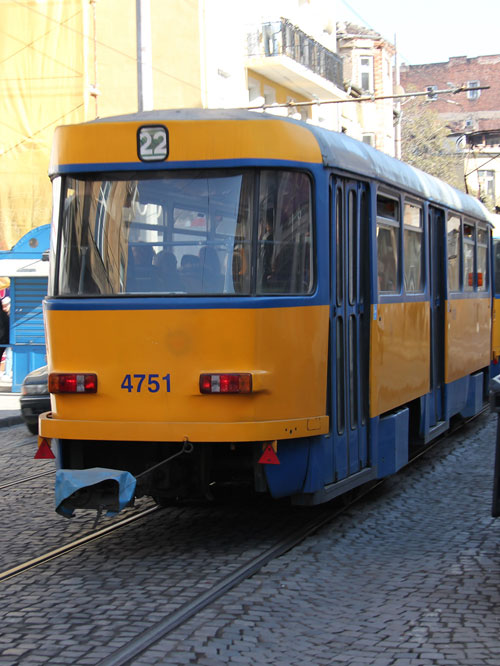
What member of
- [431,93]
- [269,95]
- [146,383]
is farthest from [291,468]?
[269,95]

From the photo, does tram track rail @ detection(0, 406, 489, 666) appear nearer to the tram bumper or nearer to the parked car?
the tram bumper

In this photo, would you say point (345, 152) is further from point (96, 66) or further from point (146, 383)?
point (96, 66)

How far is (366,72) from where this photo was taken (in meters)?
49.8

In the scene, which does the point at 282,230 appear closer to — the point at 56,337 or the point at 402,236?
the point at 56,337

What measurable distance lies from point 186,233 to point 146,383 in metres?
0.98

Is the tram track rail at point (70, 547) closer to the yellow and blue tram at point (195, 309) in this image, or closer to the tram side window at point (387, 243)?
the yellow and blue tram at point (195, 309)

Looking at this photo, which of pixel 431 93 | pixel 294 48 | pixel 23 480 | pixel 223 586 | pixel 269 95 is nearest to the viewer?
pixel 223 586

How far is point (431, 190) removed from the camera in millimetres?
10812

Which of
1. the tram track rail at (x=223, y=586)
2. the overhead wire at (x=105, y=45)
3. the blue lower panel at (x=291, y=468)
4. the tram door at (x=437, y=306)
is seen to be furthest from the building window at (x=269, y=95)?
the blue lower panel at (x=291, y=468)

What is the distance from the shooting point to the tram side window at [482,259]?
1416 centimetres

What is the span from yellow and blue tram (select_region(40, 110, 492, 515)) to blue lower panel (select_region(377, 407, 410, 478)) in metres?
0.96

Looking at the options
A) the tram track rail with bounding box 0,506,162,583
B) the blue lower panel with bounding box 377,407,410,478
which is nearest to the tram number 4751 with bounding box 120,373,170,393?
the tram track rail with bounding box 0,506,162,583

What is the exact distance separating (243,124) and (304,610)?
10.1 feet

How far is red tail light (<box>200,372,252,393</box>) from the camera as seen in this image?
22.3 ft
